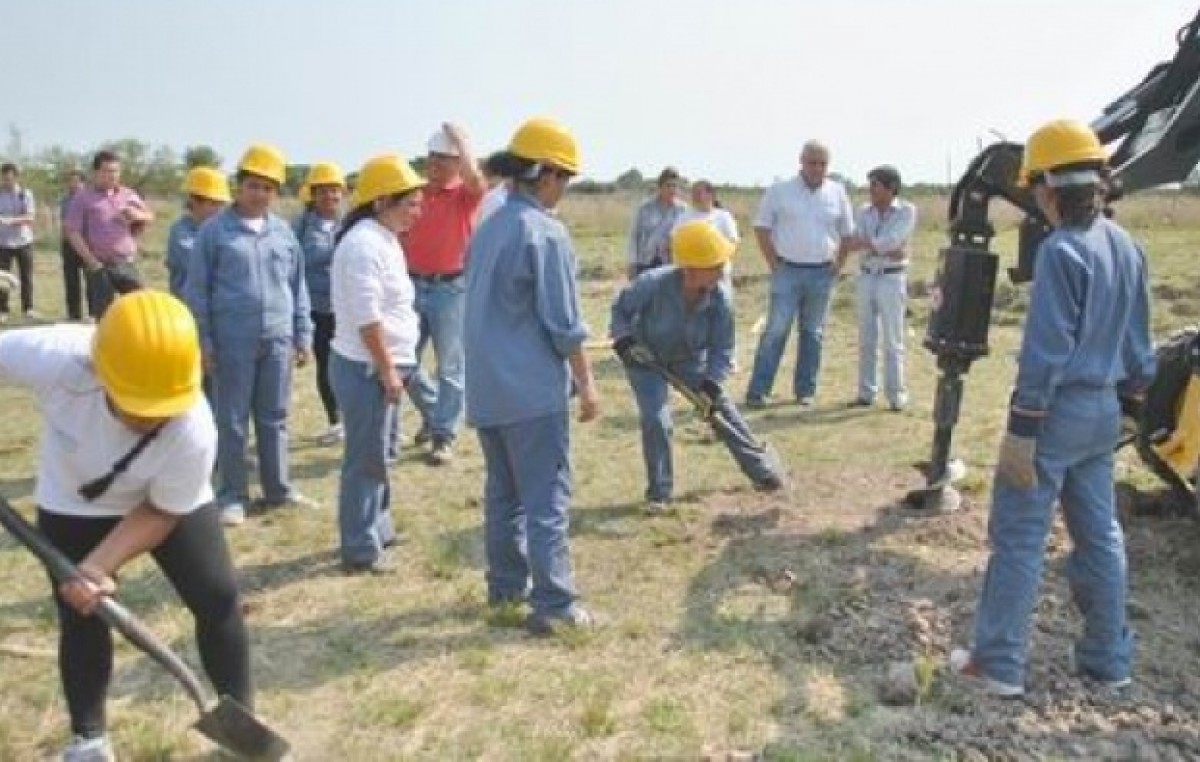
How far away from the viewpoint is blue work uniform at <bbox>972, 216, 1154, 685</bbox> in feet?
14.0

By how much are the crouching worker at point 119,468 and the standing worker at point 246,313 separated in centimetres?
268

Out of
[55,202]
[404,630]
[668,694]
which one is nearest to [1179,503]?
[668,694]

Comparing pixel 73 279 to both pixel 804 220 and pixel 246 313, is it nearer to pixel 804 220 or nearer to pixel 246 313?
pixel 246 313

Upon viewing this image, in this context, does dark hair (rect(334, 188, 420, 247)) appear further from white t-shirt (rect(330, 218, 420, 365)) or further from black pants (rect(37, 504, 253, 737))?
black pants (rect(37, 504, 253, 737))

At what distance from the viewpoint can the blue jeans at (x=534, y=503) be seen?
16.5 ft

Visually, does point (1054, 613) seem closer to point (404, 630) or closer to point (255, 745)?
point (404, 630)

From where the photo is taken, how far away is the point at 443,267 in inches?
314

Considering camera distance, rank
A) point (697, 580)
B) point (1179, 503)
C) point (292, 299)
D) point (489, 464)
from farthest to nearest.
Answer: point (292, 299) → point (1179, 503) → point (697, 580) → point (489, 464)

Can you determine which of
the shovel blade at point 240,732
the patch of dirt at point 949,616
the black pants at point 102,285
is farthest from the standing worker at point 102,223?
the shovel blade at point 240,732

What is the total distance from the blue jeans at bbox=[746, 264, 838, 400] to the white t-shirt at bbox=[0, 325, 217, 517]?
657cm

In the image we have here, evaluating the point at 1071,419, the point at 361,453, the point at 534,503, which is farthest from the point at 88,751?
the point at 1071,419

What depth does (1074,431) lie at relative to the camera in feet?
14.5

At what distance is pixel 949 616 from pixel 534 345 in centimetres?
211

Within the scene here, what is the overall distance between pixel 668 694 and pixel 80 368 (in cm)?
237
